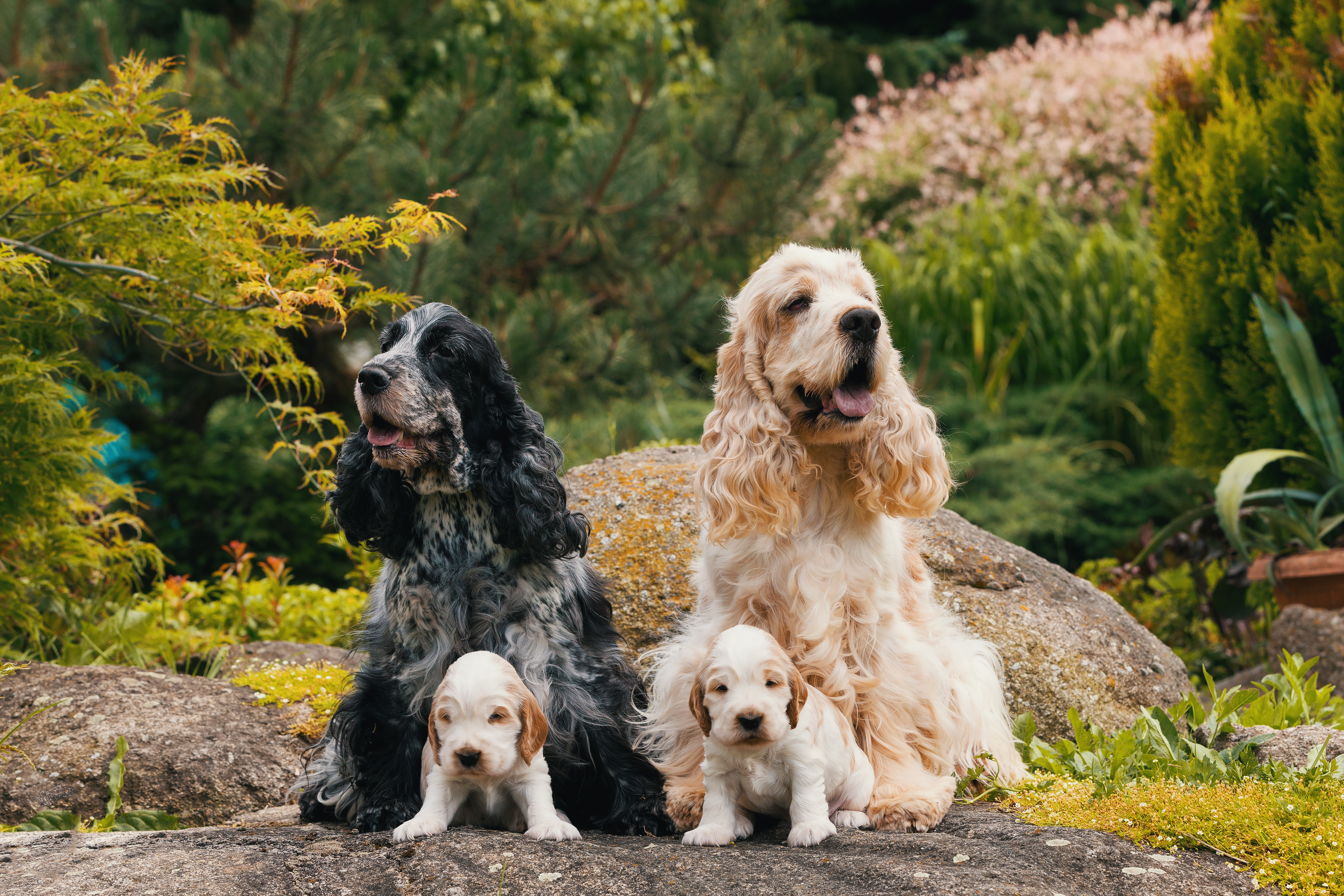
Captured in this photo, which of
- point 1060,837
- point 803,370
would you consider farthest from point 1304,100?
point 1060,837

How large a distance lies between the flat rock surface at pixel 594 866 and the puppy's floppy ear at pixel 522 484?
2.77ft

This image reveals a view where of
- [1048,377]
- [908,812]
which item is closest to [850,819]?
[908,812]

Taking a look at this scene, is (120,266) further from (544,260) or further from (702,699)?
(544,260)

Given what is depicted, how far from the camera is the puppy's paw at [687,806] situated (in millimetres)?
3447

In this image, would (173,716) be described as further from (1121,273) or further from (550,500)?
(1121,273)

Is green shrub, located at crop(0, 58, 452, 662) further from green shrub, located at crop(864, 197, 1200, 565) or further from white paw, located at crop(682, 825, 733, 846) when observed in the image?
green shrub, located at crop(864, 197, 1200, 565)

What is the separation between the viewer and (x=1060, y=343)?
10.9 metres

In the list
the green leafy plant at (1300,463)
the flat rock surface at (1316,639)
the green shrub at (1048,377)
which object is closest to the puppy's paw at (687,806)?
the flat rock surface at (1316,639)

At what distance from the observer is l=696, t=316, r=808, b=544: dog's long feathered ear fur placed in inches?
138

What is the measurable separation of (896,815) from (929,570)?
180cm

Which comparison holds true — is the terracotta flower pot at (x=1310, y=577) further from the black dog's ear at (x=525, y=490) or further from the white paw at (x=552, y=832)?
the white paw at (x=552, y=832)

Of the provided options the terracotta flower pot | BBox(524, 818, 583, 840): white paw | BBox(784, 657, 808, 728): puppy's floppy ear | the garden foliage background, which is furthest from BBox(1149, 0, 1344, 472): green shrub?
BBox(524, 818, 583, 840): white paw

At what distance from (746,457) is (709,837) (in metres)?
1.12

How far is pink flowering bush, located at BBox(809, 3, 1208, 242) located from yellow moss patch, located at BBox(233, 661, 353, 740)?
8935 mm
